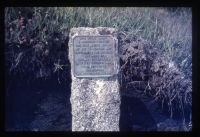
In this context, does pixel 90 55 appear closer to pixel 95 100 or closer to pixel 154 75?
pixel 95 100

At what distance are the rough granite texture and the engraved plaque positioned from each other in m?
0.04

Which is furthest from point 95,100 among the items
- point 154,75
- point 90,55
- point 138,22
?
point 138,22

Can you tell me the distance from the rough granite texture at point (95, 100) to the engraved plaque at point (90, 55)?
1.5 inches

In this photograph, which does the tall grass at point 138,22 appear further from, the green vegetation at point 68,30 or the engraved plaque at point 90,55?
the engraved plaque at point 90,55

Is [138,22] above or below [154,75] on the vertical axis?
above

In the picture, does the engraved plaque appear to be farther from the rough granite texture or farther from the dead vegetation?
the dead vegetation

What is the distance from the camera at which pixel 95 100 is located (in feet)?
16.4

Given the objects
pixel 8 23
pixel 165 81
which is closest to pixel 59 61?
pixel 8 23

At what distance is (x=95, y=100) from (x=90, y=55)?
0.38 metres

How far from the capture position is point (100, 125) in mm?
5023

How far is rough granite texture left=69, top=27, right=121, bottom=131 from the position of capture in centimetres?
497

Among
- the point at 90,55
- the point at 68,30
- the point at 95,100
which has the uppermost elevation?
the point at 68,30

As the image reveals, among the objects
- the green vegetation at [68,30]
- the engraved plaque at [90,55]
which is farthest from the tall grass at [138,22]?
the engraved plaque at [90,55]

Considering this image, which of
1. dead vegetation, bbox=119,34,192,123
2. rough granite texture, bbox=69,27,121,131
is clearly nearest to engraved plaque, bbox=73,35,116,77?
rough granite texture, bbox=69,27,121,131
